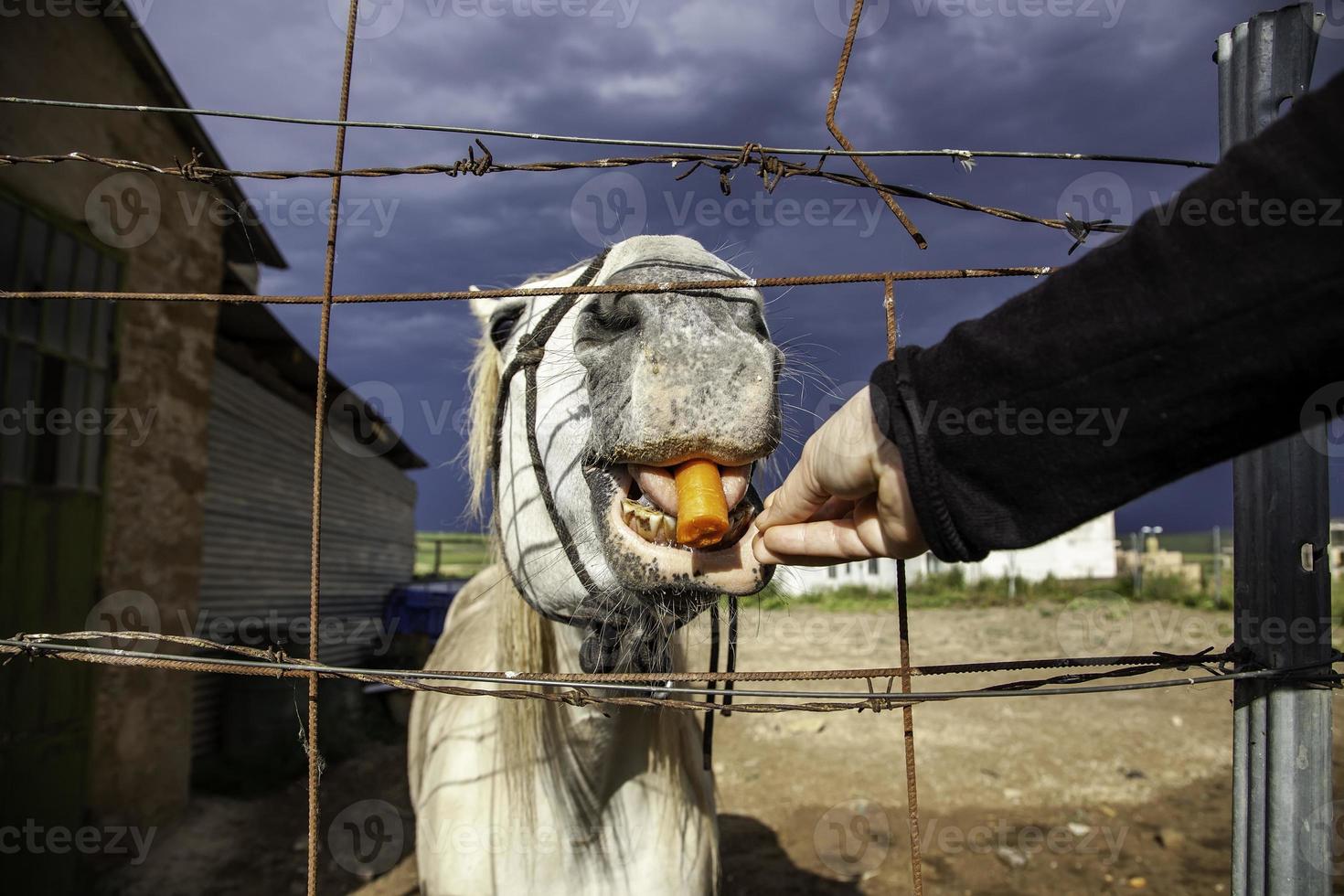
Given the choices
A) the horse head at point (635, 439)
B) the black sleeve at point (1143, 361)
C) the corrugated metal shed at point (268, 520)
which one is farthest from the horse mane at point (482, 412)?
the corrugated metal shed at point (268, 520)

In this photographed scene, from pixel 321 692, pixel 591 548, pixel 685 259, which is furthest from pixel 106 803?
pixel 685 259

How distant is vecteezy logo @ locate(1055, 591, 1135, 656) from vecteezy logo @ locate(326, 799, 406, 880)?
31.4ft

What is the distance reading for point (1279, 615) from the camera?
4.56ft

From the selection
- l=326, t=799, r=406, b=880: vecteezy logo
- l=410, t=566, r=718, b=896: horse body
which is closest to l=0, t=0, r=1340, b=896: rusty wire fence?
l=410, t=566, r=718, b=896: horse body

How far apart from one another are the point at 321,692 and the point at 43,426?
452 centimetres

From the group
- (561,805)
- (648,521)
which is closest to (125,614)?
(561,805)

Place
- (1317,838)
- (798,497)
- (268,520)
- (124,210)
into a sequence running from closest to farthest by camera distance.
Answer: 1. (798,497)
2. (1317,838)
3. (124,210)
4. (268,520)

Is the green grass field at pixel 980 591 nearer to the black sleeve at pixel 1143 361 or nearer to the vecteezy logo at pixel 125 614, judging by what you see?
the vecteezy logo at pixel 125 614

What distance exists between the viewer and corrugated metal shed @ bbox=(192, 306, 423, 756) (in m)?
7.31

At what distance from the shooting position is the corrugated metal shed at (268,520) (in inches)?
288

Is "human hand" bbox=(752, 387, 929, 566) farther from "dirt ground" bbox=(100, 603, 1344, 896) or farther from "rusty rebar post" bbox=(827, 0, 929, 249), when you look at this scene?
"dirt ground" bbox=(100, 603, 1344, 896)

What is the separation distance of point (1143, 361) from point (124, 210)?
6482mm

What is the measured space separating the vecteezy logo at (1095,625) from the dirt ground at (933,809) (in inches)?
98.6

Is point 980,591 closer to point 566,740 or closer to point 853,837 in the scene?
point 853,837
